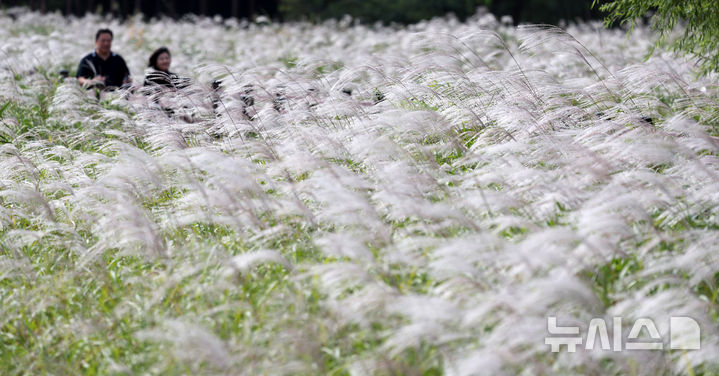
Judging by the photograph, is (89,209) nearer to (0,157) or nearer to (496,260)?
(0,157)

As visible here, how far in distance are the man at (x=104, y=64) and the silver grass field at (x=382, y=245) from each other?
3.72 metres

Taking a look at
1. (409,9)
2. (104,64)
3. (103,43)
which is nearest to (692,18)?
(103,43)

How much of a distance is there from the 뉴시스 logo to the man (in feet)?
25.9

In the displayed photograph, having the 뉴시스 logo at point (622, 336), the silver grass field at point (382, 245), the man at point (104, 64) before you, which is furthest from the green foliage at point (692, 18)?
the man at point (104, 64)

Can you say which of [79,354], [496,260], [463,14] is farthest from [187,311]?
[463,14]

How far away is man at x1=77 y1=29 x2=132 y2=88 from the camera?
9441 millimetres

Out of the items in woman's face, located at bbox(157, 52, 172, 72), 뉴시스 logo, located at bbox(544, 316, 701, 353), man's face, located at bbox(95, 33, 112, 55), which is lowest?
뉴시스 logo, located at bbox(544, 316, 701, 353)

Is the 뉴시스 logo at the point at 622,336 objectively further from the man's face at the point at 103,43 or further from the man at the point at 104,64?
the man's face at the point at 103,43

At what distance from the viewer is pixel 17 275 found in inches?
167

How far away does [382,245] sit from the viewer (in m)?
3.94

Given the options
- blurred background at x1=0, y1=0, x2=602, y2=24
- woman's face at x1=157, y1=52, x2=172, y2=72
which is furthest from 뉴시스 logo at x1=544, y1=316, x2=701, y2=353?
blurred background at x1=0, y1=0, x2=602, y2=24

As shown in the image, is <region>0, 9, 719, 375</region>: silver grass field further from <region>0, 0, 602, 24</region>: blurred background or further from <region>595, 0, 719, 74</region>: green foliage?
<region>0, 0, 602, 24</region>: blurred background

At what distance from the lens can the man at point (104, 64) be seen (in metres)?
9.44

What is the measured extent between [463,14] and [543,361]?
28.5m
